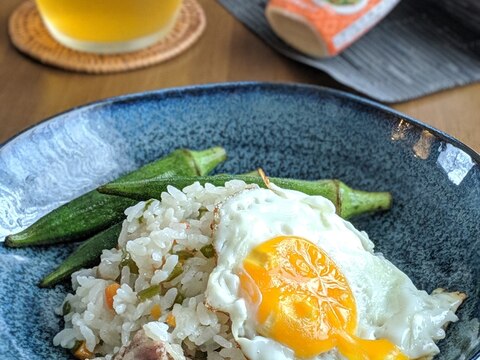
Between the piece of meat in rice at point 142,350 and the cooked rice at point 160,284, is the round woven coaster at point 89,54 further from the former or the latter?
the piece of meat in rice at point 142,350

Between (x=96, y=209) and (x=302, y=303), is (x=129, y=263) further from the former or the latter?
(x=302, y=303)

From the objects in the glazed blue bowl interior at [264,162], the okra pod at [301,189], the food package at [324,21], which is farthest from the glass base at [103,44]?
the okra pod at [301,189]

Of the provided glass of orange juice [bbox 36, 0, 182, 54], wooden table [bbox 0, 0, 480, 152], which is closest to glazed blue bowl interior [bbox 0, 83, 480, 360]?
wooden table [bbox 0, 0, 480, 152]

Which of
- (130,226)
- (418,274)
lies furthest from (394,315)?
(130,226)

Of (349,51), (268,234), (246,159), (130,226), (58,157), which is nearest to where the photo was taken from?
(268,234)

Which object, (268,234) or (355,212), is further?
(355,212)

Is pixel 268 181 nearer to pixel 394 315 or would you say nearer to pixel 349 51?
pixel 394 315

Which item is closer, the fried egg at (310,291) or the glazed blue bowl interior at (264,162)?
the fried egg at (310,291)

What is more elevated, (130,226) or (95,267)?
(130,226)
